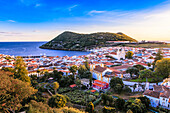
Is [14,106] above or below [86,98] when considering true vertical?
above

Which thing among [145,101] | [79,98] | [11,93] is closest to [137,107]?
[145,101]

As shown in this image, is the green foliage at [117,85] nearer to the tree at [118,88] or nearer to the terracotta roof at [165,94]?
the tree at [118,88]

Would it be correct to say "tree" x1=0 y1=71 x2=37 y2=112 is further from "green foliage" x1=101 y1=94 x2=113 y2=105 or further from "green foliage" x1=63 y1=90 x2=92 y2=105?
"green foliage" x1=101 y1=94 x2=113 y2=105

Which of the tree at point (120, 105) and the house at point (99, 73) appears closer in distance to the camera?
the tree at point (120, 105)

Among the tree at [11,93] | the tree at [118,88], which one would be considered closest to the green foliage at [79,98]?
the tree at [118,88]

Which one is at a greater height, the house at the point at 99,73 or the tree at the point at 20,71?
the tree at the point at 20,71

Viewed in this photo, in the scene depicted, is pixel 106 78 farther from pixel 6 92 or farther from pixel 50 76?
pixel 6 92

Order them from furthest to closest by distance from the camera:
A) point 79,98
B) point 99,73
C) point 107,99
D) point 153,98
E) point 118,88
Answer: point 99,73 < point 118,88 < point 79,98 < point 107,99 < point 153,98

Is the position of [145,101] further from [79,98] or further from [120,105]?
[79,98]

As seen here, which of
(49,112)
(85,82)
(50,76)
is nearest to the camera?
(49,112)

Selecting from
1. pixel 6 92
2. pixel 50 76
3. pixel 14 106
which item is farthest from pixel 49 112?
pixel 50 76

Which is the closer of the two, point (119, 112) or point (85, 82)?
point (119, 112)
